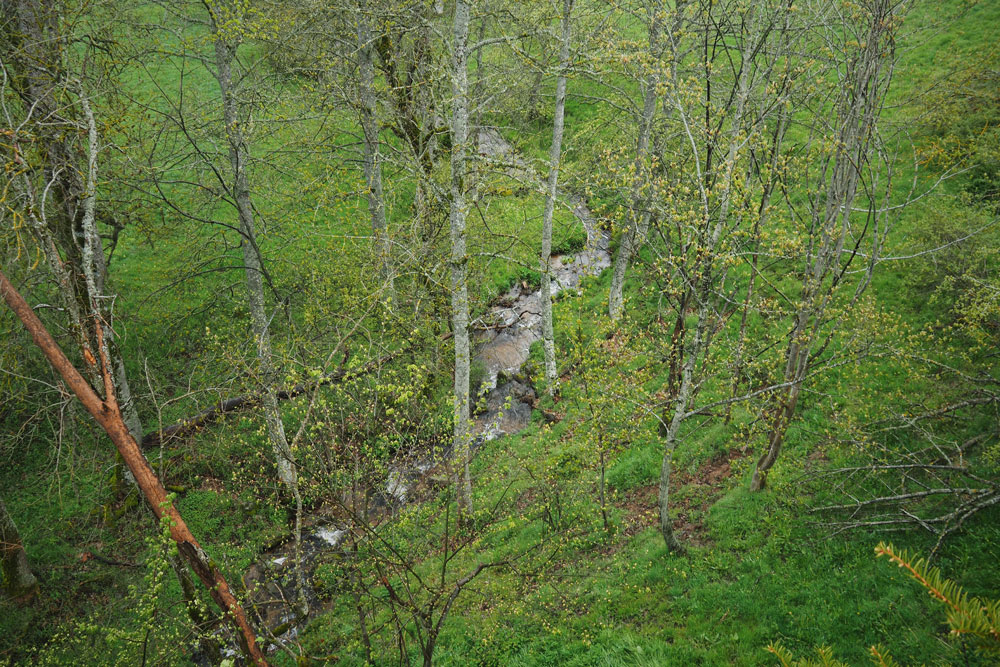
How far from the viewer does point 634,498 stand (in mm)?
10992

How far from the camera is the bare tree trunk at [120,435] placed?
18.0ft

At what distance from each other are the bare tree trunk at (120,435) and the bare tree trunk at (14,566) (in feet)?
22.6

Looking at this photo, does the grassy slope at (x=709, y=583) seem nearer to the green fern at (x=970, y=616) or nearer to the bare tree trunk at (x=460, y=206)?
the bare tree trunk at (x=460, y=206)

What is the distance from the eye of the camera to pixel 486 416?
15.7 m

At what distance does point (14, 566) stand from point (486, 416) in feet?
35.4

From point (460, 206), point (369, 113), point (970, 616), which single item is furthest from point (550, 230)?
point (970, 616)

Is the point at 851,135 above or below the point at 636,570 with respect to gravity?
above

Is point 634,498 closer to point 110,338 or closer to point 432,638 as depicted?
point 432,638

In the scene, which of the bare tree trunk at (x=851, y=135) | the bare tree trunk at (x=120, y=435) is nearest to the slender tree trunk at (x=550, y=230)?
the bare tree trunk at (x=851, y=135)

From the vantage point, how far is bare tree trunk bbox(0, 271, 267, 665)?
5.49m

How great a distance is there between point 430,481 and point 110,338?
7561mm

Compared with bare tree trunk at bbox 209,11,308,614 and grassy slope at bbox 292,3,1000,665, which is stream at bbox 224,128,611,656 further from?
grassy slope at bbox 292,3,1000,665

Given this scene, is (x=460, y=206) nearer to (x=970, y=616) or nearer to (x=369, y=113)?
(x=369, y=113)

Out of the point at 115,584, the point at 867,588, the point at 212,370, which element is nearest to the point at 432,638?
the point at 867,588
